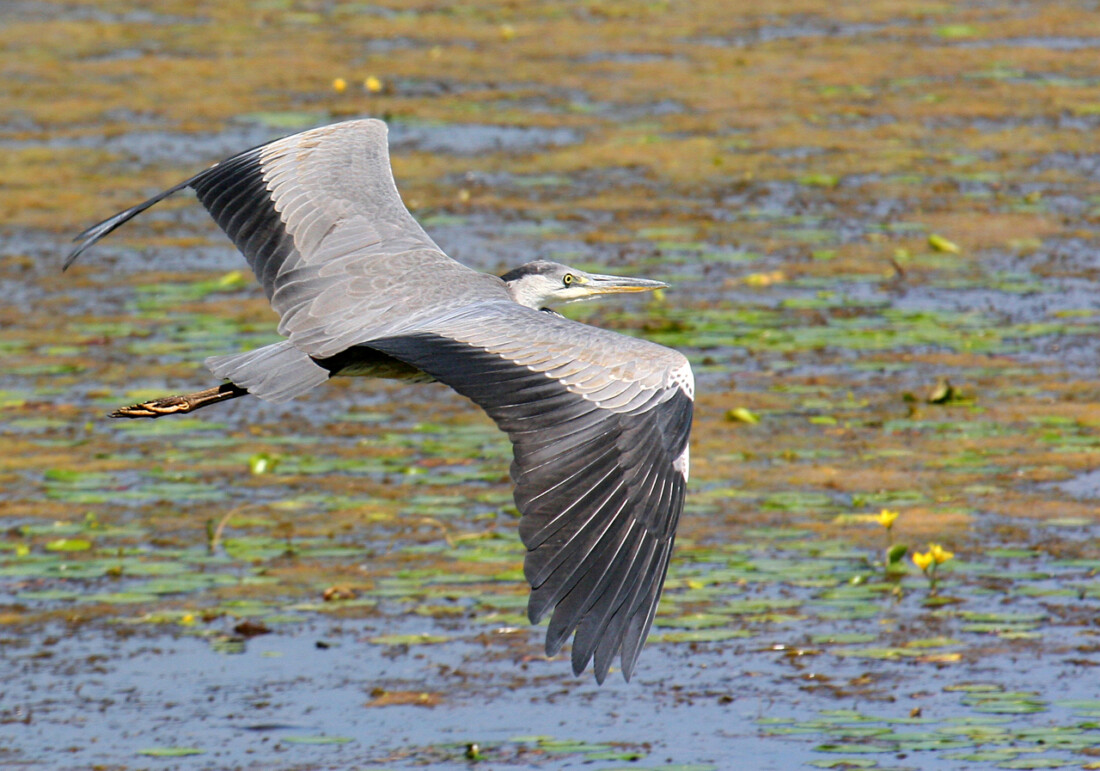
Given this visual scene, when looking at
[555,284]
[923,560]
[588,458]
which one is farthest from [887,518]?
[588,458]

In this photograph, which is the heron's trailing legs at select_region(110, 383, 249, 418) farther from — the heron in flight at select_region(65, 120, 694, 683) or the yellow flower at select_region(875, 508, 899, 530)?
the yellow flower at select_region(875, 508, 899, 530)

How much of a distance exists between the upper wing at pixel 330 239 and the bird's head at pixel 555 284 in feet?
0.89

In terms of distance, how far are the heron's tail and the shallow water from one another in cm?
129

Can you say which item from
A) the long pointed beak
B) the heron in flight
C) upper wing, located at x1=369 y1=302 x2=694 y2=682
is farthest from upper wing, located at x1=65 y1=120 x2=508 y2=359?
upper wing, located at x1=369 y1=302 x2=694 y2=682

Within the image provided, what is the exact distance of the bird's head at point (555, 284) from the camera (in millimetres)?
6270

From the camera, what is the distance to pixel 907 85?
1566 cm

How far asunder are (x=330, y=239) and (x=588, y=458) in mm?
2017

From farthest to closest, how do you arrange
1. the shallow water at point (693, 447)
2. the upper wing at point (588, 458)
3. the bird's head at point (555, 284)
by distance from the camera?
the bird's head at point (555, 284), the shallow water at point (693, 447), the upper wing at point (588, 458)

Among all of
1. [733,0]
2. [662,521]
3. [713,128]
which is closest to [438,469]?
[662,521]

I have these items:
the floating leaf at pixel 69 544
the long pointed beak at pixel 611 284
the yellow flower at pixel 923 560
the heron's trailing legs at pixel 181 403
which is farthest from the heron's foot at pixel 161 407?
the yellow flower at pixel 923 560

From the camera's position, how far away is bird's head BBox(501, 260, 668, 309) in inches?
247

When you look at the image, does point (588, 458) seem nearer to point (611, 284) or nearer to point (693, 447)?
point (611, 284)

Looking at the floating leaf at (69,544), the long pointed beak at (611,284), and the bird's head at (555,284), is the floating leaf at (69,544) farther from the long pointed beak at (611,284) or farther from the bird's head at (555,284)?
the long pointed beak at (611,284)

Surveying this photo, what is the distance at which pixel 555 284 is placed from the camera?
6.33 meters
